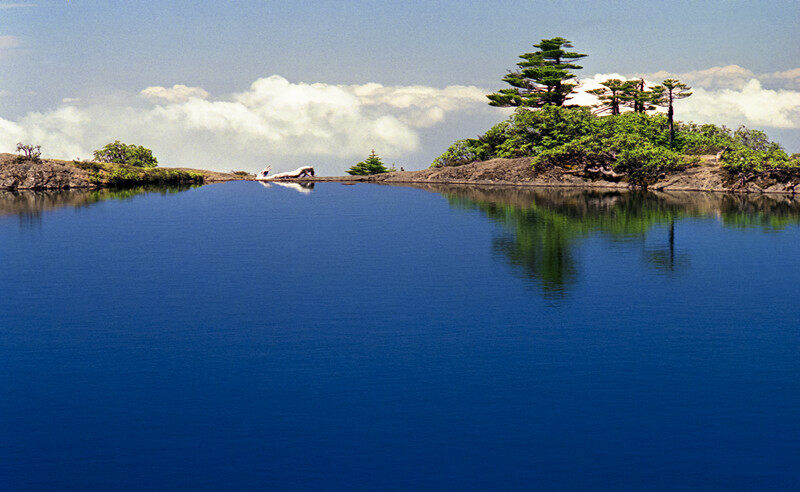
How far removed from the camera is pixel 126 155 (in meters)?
128

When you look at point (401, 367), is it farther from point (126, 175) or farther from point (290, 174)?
point (290, 174)

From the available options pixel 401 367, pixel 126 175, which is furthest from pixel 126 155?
pixel 401 367

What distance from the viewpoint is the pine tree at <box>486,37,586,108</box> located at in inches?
4218

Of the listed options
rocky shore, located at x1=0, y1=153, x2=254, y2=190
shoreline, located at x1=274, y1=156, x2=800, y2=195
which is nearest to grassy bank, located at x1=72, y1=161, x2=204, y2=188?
rocky shore, located at x1=0, y1=153, x2=254, y2=190

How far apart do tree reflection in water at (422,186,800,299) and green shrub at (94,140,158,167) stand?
70203mm

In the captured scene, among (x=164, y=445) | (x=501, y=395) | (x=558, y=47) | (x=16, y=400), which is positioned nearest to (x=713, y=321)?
(x=501, y=395)

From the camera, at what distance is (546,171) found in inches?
4080

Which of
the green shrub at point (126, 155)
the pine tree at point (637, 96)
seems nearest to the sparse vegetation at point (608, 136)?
the pine tree at point (637, 96)

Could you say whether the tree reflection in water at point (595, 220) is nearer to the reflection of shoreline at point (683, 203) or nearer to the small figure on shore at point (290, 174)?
the reflection of shoreline at point (683, 203)

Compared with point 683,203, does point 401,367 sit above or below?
below

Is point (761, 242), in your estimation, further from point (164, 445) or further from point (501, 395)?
point (164, 445)

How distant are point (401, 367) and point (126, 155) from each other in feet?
399

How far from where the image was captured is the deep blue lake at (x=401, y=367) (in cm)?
1311

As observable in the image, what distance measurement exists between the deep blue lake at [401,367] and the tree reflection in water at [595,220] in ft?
1.57
